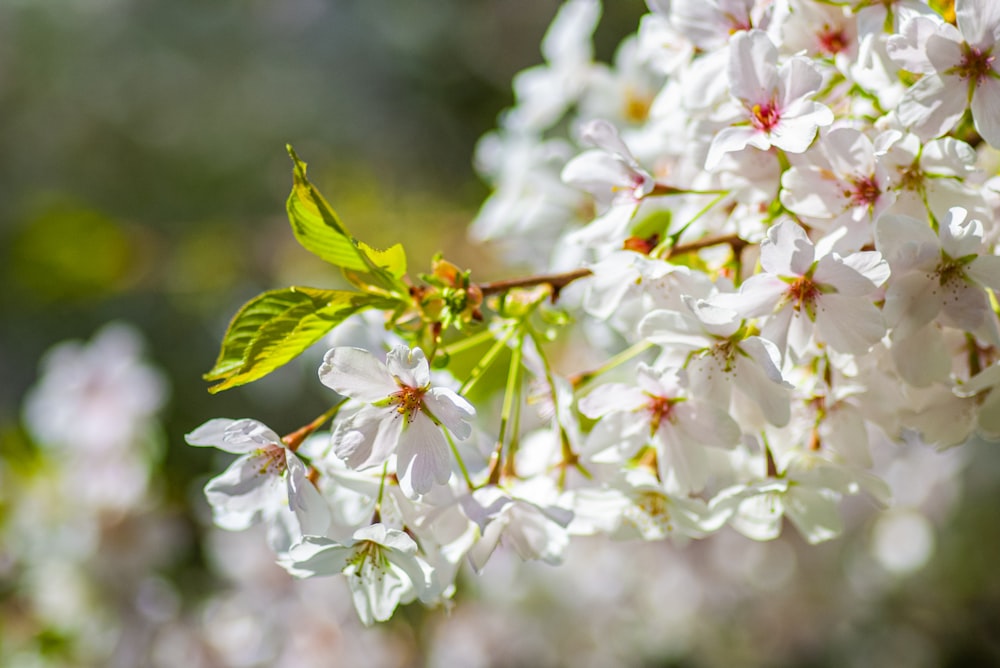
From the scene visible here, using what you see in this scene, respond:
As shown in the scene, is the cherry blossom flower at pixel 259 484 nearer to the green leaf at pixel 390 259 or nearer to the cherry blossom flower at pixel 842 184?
the green leaf at pixel 390 259

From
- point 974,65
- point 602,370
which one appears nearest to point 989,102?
point 974,65

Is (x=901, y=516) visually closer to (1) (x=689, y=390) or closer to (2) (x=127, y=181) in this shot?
(1) (x=689, y=390)

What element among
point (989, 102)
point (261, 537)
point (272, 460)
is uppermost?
point (989, 102)

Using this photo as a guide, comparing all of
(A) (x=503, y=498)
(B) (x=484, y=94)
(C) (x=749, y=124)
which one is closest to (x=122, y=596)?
(A) (x=503, y=498)

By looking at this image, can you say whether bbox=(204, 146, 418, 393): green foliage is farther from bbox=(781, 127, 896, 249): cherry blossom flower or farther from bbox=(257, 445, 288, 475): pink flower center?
bbox=(781, 127, 896, 249): cherry blossom flower

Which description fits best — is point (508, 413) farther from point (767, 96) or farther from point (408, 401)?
point (767, 96)

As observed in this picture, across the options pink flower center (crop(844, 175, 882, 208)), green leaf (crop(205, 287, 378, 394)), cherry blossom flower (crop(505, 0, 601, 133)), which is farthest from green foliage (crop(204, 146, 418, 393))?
cherry blossom flower (crop(505, 0, 601, 133))
